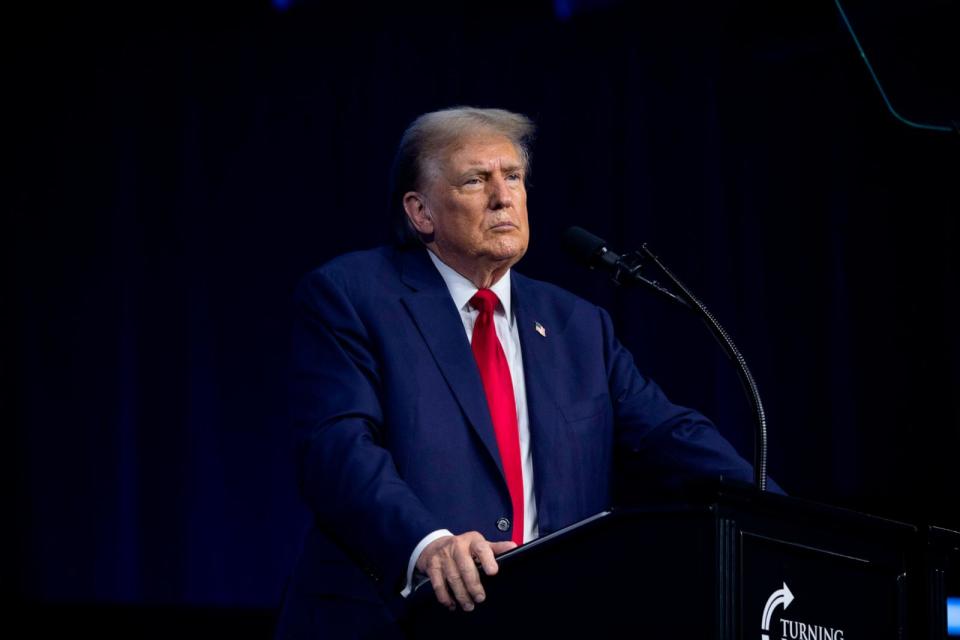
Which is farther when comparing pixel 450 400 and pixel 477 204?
pixel 477 204

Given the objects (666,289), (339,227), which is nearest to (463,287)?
(666,289)

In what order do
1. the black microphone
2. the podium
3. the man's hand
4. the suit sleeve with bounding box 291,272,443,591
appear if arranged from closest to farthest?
the podium
the man's hand
the suit sleeve with bounding box 291,272,443,591
the black microphone

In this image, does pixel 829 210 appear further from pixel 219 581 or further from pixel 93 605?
pixel 93 605

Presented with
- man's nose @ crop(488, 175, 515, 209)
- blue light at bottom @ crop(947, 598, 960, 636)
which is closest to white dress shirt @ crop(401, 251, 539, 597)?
man's nose @ crop(488, 175, 515, 209)

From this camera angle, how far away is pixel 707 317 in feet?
6.75

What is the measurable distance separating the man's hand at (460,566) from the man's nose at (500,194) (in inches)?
36.9

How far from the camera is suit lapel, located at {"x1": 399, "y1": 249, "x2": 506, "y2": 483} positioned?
2209mm

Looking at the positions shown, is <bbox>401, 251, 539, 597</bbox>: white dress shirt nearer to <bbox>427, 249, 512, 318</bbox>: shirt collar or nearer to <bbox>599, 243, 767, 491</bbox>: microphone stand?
<bbox>427, 249, 512, 318</bbox>: shirt collar

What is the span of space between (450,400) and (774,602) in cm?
81

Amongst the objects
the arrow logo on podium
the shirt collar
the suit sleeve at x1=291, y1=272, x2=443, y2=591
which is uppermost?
the shirt collar

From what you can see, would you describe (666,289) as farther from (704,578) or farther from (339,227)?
(339,227)

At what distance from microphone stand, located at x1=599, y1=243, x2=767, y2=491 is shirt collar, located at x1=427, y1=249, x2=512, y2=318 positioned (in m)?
0.37

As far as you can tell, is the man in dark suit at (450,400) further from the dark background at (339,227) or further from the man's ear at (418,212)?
the dark background at (339,227)

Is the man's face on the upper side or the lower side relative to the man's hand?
upper
